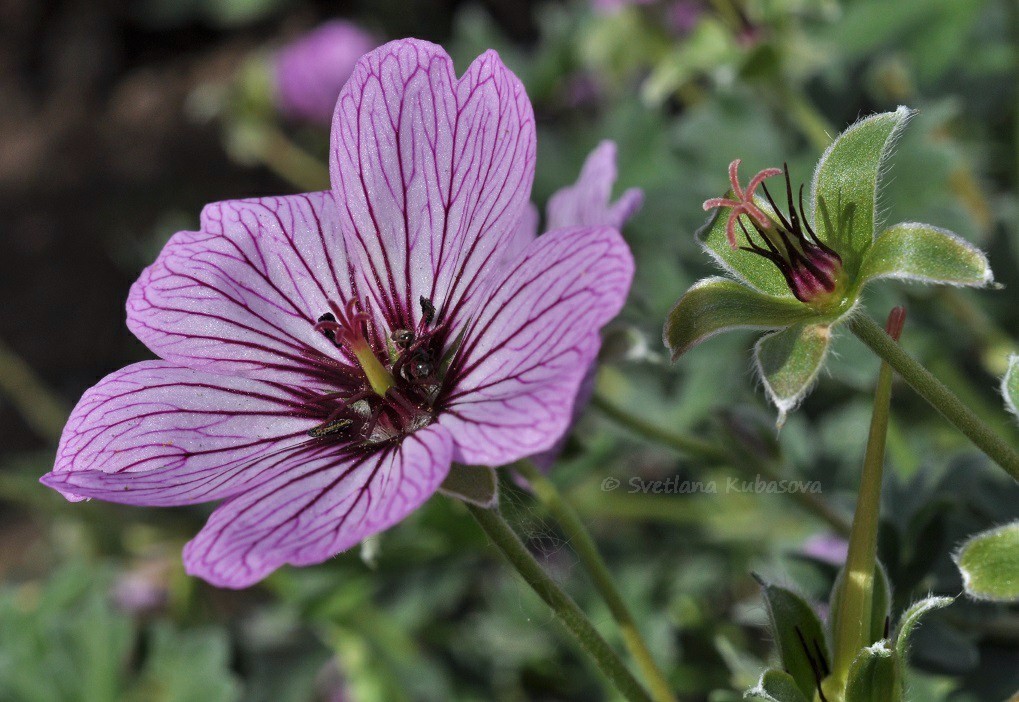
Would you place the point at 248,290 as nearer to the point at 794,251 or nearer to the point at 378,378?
the point at 378,378

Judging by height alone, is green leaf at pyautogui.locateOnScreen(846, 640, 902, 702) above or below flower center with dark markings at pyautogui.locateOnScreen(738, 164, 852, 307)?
below

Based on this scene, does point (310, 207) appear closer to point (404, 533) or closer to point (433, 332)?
point (433, 332)

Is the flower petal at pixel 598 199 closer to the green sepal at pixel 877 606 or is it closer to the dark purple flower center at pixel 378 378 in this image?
the dark purple flower center at pixel 378 378

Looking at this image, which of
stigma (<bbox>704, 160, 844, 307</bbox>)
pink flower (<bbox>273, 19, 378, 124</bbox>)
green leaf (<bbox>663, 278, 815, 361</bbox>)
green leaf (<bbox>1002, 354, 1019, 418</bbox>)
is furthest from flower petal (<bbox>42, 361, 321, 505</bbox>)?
pink flower (<bbox>273, 19, 378, 124</bbox>)

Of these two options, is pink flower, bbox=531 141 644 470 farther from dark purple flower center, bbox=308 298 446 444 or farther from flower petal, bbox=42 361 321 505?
flower petal, bbox=42 361 321 505

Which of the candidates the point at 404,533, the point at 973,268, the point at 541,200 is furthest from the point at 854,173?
the point at 541,200
